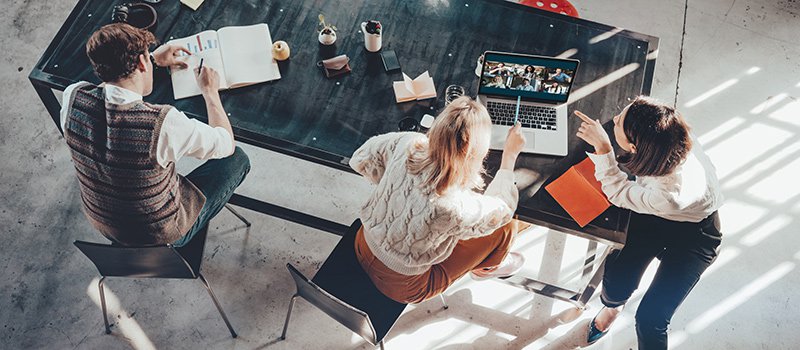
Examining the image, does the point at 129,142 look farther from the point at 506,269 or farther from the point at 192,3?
the point at 506,269

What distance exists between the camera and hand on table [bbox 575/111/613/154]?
7.59 feet

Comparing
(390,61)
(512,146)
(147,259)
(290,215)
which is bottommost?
(290,215)

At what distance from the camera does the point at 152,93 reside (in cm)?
247

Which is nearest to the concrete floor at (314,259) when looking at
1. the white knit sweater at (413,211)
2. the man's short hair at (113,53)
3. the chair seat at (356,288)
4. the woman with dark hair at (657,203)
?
the woman with dark hair at (657,203)

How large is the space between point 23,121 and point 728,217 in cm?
382

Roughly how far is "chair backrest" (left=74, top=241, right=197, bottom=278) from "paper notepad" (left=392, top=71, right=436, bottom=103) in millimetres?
1041

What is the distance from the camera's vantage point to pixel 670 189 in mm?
2148

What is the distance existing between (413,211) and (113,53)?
1116mm

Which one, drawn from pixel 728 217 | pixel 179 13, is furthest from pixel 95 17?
pixel 728 217

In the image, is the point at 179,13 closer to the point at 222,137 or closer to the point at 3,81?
the point at 222,137

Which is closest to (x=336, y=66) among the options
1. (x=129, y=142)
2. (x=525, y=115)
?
(x=525, y=115)

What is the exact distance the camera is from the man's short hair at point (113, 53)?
2.03 meters

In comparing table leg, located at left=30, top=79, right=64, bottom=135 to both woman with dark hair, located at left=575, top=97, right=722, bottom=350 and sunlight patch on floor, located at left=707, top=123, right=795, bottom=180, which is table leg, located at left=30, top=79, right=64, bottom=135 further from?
sunlight patch on floor, located at left=707, top=123, right=795, bottom=180

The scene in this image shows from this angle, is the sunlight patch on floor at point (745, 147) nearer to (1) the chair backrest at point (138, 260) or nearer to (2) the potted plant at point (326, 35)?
(2) the potted plant at point (326, 35)
